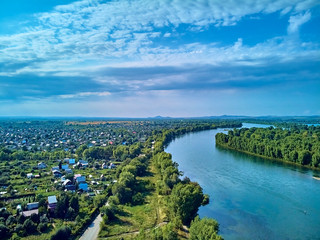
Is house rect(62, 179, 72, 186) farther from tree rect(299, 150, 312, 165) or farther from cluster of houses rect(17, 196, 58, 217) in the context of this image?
tree rect(299, 150, 312, 165)

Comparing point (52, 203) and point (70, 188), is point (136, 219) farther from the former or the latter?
point (70, 188)

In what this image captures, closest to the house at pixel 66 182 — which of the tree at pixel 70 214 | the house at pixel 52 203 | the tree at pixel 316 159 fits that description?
the house at pixel 52 203

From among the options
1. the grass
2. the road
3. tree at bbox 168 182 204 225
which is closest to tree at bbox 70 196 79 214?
the road

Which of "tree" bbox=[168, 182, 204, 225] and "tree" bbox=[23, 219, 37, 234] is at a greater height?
"tree" bbox=[168, 182, 204, 225]

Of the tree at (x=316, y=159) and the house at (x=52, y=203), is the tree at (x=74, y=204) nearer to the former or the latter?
the house at (x=52, y=203)

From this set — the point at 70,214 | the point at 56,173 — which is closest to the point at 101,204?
the point at 70,214

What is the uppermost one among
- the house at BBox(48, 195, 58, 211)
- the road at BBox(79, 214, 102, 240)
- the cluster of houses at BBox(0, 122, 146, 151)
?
the cluster of houses at BBox(0, 122, 146, 151)

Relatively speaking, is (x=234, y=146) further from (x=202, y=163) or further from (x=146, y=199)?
(x=146, y=199)

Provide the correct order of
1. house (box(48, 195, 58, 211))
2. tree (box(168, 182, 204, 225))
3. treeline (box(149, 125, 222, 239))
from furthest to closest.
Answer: house (box(48, 195, 58, 211)), tree (box(168, 182, 204, 225)), treeline (box(149, 125, 222, 239))
